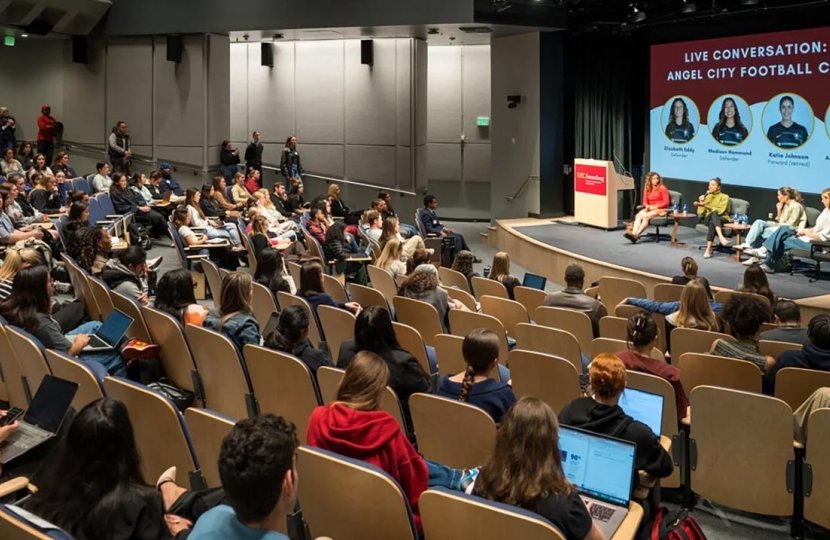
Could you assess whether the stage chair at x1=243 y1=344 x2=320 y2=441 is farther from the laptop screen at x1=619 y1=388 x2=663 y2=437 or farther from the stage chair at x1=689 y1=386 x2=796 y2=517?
the stage chair at x1=689 y1=386 x2=796 y2=517

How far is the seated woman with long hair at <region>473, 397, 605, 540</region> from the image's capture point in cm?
255

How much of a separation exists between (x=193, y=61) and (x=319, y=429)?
13.6m

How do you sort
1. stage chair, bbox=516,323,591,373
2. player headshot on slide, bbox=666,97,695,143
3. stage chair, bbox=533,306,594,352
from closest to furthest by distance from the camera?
stage chair, bbox=516,323,591,373, stage chair, bbox=533,306,594,352, player headshot on slide, bbox=666,97,695,143

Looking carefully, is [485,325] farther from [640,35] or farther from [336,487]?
[640,35]

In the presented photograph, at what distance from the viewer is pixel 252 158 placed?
16125 millimetres

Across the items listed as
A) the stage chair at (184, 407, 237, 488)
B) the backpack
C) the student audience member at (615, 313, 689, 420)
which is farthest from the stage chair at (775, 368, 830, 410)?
the stage chair at (184, 407, 237, 488)

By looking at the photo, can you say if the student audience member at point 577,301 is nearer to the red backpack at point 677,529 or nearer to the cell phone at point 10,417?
the red backpack at point 677,529

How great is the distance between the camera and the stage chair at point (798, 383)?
4234 mm

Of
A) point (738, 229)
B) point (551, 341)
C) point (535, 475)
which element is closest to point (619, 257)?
point (738, 229)

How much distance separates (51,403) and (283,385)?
1.09 m

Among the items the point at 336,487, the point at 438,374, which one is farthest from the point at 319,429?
the point at 438,374

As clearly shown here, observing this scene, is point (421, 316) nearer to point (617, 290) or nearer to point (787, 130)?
point (617, 290)

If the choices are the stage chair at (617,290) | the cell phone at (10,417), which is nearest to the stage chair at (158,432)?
the cell phone at (10,417)

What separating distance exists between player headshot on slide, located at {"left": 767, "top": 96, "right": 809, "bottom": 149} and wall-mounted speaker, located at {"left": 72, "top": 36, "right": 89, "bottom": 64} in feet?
40.4
